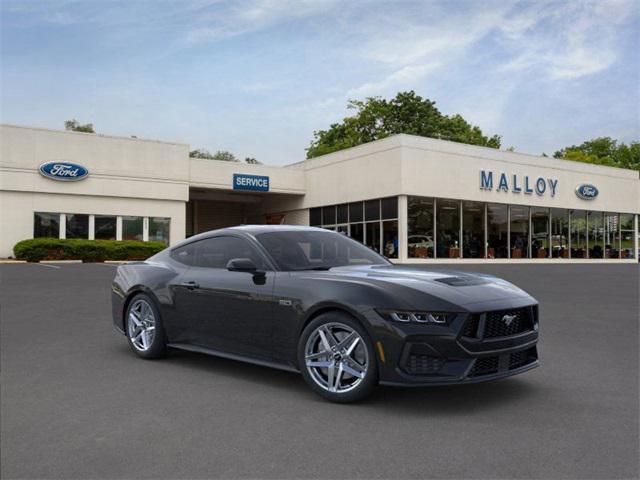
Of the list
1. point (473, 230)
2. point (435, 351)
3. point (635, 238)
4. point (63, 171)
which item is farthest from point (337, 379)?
point (635, 238)

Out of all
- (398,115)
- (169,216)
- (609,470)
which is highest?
(398,115)

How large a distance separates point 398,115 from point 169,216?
30902mm

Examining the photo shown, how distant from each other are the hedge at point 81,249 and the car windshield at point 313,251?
27356 millimetres

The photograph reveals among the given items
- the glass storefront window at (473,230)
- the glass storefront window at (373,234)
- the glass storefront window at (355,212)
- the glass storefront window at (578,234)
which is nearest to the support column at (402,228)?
the glass storefront window at (373,234)

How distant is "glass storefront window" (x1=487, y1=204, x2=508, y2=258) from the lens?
126ft

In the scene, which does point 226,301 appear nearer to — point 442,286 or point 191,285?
point 191,285

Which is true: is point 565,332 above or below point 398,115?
below

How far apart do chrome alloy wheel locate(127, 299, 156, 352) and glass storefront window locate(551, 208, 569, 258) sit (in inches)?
1533

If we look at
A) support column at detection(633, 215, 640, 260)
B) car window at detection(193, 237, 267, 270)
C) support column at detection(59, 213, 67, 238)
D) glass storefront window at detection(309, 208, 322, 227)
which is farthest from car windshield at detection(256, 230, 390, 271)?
support column at detection(633, 215, 640, 260)

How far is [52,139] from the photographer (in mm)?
33688

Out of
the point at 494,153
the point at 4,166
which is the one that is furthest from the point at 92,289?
the point at 494,153

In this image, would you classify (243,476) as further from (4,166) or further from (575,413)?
(4,166)

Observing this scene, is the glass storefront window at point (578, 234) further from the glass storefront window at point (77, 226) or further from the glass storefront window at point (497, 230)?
the glass storefront window at point (77, 226)

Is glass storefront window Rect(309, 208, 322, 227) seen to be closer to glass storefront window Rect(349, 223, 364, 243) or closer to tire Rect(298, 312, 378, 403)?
glass storefront window Rect(349, 223, 364, 243)
